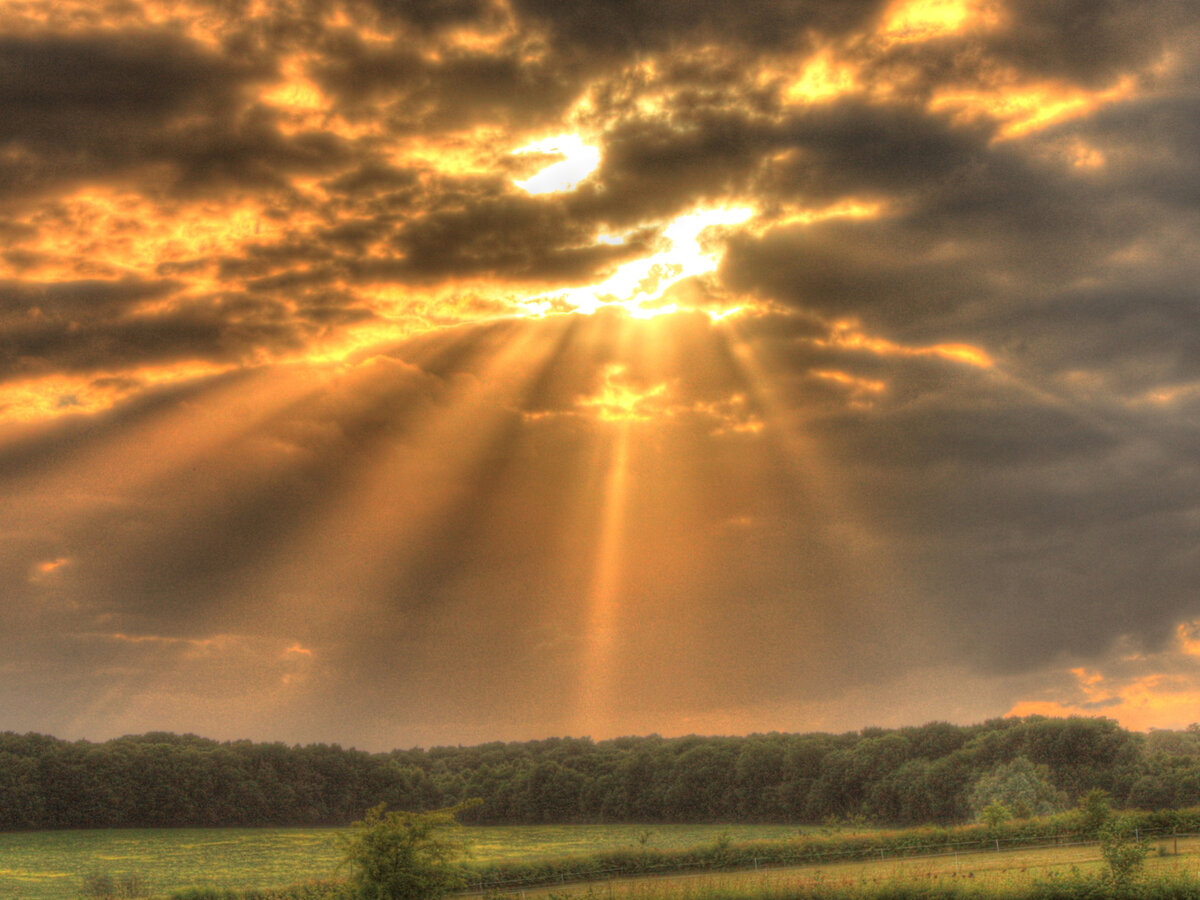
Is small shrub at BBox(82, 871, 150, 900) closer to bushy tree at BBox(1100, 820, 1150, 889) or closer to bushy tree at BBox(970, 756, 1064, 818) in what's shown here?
bushy tree at BBox(1100, 820, 1150, 889)

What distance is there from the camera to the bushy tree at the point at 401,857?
3266 cm

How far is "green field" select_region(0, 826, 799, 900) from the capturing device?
87000 mm

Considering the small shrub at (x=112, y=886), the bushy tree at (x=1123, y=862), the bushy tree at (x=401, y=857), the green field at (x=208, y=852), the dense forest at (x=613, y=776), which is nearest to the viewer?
the bushy tree at (x=401, y=857)

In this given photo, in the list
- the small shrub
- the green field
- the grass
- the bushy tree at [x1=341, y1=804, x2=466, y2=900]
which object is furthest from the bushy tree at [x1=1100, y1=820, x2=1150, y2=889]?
the small shrub

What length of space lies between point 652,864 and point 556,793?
275ft

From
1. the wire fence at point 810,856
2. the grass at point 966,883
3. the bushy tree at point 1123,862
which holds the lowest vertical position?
the wire fence at point 810,856

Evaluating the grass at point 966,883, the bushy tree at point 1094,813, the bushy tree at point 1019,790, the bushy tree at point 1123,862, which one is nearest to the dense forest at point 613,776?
the bushy tree at point 1019,790

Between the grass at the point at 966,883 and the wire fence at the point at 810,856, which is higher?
the grass at the point at 966,883

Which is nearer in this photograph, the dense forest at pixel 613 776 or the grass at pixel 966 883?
the grass at pixel 966 883

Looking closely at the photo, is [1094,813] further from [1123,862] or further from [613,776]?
[613,776]

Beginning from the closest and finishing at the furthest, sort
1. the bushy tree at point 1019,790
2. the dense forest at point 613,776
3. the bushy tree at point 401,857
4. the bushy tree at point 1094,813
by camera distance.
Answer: the bushy tree at point 401,857 < the bushy tree at point 1094,813 < the bushy tree at point 1019,790 < the dense forest at point 613,776

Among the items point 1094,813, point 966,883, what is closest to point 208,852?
point 966,883

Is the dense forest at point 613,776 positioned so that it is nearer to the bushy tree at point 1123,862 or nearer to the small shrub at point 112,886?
the small shrub at point 112,886

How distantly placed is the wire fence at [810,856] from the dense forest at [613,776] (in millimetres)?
39345
